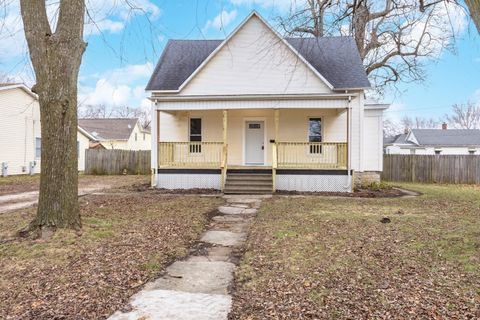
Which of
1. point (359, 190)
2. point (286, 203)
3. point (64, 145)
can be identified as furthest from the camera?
point (359, 190)

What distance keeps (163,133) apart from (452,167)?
1597 centimetres

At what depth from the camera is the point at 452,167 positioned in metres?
20.4

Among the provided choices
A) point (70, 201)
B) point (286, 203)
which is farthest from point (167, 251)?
point (286, 203)

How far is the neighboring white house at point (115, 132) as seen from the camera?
3978cm

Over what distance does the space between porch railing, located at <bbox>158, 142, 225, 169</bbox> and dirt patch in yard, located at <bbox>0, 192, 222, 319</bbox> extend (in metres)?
6.00

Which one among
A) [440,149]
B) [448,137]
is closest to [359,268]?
[440,149]

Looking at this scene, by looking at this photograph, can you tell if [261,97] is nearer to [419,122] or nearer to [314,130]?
[314,130]

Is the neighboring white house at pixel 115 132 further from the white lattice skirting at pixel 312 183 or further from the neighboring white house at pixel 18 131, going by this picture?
the white lattice skirting at pixel 312 183

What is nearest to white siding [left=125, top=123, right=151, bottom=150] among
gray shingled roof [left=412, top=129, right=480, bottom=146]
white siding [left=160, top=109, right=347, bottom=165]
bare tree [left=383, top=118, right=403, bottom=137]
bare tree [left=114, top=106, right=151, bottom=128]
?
bare tree [left=114, top=106, right=151, bottom=128]

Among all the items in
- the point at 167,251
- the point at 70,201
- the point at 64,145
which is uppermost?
the point at 64,145

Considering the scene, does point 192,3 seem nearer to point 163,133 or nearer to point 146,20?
point 146,20

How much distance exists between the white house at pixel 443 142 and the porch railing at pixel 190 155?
29.5m

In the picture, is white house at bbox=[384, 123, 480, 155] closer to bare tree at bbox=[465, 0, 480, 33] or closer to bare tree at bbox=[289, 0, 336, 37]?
bare tree at bbox=[289, 0, 336, 37]

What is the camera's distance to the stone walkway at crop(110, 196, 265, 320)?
3.47 m
